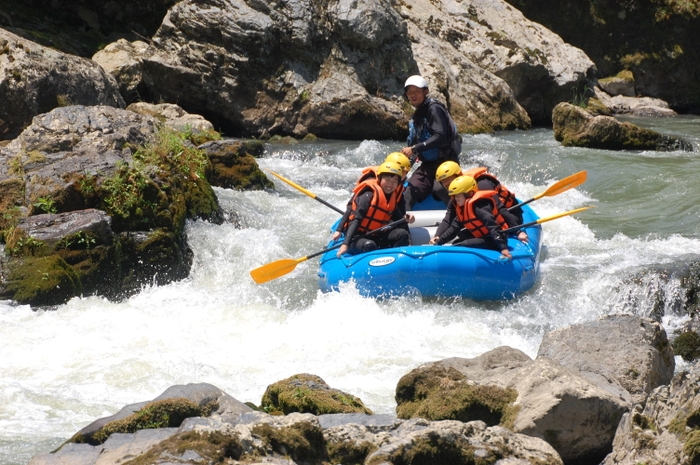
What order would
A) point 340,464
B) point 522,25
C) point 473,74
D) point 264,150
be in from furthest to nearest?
point 522,25 → point 473,74 → point 264,150 → point 340,464

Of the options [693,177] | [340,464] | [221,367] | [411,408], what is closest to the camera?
[340,464]

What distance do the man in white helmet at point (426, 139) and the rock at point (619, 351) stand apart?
3.05 metres

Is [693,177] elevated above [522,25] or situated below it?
below

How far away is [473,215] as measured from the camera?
6.67 metres

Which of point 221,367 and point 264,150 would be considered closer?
point 221,367

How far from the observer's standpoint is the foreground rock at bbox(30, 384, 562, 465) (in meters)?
2.78

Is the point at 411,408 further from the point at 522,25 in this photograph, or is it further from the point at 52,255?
the point at 522,25

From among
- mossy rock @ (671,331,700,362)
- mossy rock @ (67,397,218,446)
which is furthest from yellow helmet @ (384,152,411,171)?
mossy rock @ (67,397,218,446)

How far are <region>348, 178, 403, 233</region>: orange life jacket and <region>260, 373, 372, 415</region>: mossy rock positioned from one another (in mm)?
2746

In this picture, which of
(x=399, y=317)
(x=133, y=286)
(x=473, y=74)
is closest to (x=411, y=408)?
(x=399, y=317)

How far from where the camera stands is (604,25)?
1931 cm

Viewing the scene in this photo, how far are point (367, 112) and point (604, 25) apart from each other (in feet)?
30.5

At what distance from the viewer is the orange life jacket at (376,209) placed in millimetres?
6723

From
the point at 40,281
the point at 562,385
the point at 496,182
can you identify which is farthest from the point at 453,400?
the point at 40,281
